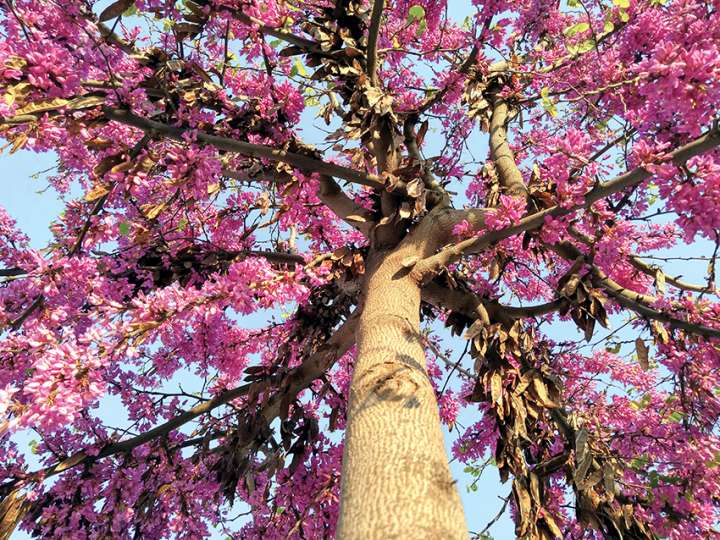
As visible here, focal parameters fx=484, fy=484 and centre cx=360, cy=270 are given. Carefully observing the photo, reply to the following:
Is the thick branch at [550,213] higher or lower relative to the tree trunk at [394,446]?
higher

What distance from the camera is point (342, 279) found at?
4.18 meters

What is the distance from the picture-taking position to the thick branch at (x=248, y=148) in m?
2.84

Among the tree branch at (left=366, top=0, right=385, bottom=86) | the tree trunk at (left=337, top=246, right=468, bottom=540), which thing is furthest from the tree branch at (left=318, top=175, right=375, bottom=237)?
the tree trunk at (left=337, top=246, right=468, bottom=540)

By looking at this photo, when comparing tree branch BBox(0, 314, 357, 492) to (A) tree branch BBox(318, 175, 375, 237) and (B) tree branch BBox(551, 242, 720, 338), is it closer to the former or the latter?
(A) tree branch BBox(318, 175, 375, 237)

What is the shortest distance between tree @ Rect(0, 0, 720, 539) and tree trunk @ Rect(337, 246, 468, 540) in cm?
1

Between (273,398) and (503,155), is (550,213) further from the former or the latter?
(273,398)

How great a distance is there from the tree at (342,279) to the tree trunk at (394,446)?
0.01 meters

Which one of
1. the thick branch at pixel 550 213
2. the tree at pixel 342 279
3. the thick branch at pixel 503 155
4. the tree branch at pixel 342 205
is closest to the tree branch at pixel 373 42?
the tree at pixel 342 279

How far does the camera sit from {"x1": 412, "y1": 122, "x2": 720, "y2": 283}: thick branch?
8.41 ft

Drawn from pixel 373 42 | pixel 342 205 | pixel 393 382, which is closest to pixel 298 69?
pixel 373 42

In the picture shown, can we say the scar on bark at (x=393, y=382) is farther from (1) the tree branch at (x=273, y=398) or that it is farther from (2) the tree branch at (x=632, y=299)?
(2) the tree branch at (x=632, y=299)

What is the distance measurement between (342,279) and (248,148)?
138cm

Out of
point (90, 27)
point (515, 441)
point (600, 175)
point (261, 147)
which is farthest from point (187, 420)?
point (600, 175)

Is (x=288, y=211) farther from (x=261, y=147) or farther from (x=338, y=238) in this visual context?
(x=338, y=238)
